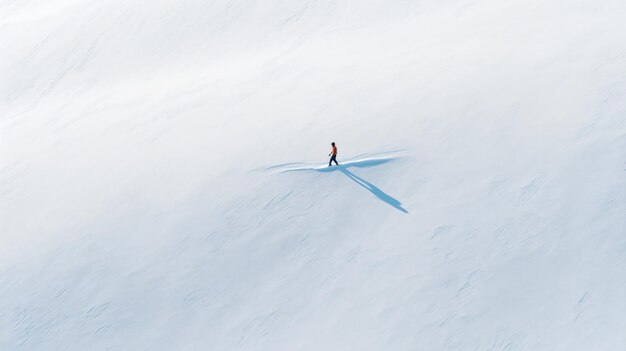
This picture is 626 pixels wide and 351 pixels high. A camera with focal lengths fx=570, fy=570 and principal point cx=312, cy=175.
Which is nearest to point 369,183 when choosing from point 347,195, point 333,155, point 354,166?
point 347,195

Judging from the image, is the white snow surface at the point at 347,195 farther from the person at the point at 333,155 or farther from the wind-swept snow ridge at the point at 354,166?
the person at the point at 333,155

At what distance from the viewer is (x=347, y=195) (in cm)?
1762

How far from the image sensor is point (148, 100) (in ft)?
81.0

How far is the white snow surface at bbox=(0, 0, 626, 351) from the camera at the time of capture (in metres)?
14.9

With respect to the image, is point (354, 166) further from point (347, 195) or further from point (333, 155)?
point (347, 195)

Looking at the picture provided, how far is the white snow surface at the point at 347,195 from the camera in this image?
1487 centimetres

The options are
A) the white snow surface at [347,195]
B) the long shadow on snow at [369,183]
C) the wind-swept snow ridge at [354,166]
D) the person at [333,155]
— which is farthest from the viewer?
the wind-swept snow ridge at [354,166]

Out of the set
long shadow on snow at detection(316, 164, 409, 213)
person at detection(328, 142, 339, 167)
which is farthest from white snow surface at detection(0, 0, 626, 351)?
person at detection(328, 142, 339, 167)

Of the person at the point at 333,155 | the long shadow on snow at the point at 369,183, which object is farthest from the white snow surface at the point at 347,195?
the person at the point at 333,155

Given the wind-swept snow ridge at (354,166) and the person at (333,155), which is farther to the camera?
the wind-swept snow ridge at (354,166)

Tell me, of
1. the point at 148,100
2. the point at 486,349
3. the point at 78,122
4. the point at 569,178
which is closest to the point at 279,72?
the point at 148,100

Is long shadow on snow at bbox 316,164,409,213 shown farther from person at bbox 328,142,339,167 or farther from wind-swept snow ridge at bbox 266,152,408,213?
person at bbox 328,142,339,167

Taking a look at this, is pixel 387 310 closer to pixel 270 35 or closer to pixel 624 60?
pixel 624 60

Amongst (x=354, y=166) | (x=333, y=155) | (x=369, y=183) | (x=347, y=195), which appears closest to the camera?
(x=347, y=195)
